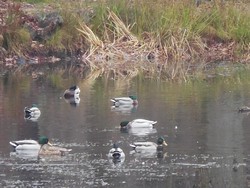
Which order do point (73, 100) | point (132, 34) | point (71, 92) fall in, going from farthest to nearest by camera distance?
point (132, 34) → point (71, 92) → point (73, 100)

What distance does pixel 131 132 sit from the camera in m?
21.6

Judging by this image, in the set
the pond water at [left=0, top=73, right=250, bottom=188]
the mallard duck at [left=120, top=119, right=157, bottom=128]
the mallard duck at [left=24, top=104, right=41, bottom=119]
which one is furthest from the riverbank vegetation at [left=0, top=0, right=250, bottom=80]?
the mallard duck at [left=120, top=119, right=157, bottom=128]

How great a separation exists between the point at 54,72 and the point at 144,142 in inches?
573

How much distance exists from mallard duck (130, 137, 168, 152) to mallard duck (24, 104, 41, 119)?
4.34 meters

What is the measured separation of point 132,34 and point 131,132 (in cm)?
1619

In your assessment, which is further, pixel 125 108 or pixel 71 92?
pixel 71 92

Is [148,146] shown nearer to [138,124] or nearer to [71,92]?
[138,124]

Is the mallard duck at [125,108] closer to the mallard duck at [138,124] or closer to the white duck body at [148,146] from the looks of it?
the mallard duck at [138,124]

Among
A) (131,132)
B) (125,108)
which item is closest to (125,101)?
(125,108)

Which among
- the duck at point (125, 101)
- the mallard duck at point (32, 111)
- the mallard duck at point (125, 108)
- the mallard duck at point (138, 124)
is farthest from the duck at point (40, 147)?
the duck at point (125, 101)

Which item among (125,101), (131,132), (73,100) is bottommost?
(131,132)

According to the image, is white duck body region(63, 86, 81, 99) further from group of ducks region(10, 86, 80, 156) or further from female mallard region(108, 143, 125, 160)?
female mallard region(108, 143, 125, 160)

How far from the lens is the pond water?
17.2m

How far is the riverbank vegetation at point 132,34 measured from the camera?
121ft
